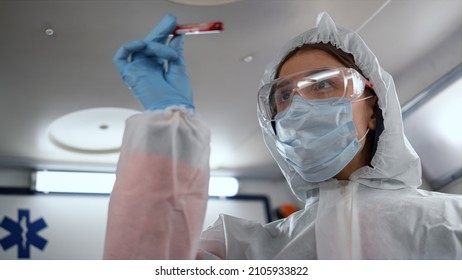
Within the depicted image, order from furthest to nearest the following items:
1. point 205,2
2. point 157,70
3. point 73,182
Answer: point 73,182
point 205,2
point 157,70

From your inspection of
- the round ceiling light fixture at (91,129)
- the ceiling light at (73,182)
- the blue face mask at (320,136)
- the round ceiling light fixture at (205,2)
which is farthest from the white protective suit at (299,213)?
the ceiling light at (73,182)

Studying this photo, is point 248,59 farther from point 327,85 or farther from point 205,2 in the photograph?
point 327,85

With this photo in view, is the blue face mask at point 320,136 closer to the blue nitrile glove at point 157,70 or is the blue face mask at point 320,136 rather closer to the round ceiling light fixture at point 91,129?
the blue nitrile glove at point 157,70

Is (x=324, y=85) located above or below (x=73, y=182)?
above

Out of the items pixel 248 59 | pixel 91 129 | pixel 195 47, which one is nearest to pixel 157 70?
pixel 195 47

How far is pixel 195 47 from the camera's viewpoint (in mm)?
1538

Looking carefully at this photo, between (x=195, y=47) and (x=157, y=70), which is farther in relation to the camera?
(x=195, y=47)

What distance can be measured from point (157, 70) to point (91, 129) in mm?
1353

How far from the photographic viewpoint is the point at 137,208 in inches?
25.6

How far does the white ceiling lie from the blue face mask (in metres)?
0.53

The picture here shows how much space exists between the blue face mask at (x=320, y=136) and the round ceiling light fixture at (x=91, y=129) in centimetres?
105

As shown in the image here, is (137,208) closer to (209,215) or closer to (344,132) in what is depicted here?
(344,132)

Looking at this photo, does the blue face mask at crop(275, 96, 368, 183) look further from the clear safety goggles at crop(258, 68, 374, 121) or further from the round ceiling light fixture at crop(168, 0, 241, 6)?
the round ceiling light fixture at crop(168, 0, 241, 6)

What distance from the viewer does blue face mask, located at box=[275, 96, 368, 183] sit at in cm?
99
